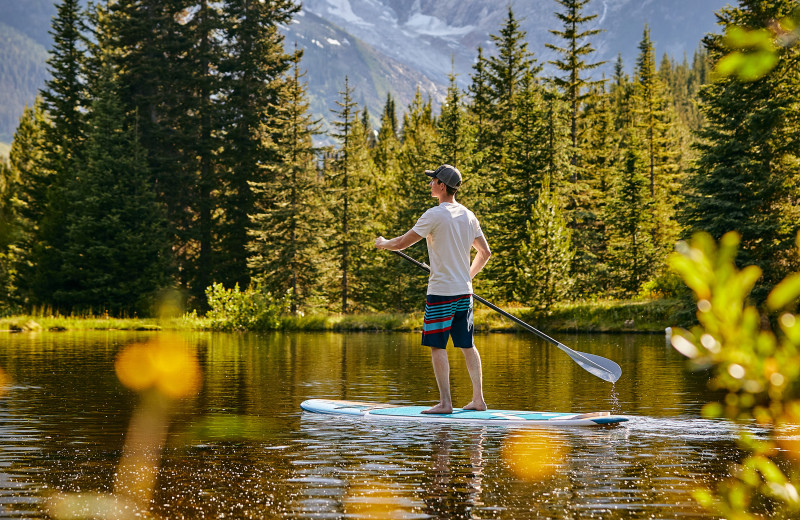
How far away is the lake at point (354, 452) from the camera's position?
5305mm

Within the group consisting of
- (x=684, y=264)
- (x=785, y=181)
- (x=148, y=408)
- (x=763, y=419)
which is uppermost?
(x=785, y=181)

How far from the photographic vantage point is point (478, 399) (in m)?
9.23

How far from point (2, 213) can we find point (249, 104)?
70.5 feet

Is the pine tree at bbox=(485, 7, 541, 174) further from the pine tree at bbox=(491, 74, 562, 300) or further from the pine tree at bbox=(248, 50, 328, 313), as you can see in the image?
the pine tree at bbox=(248, 50, 328, 313)

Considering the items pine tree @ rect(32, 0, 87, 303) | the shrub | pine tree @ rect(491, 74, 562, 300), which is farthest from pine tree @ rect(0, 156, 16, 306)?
pine tree @ rect(491, 74, 562, 300)

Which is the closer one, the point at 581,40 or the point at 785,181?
the point at 785,181

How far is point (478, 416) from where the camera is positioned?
8.78 meters

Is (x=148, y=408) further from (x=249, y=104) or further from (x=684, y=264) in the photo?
(x=249, y=104)

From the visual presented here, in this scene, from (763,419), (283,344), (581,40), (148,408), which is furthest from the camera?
(581,40)

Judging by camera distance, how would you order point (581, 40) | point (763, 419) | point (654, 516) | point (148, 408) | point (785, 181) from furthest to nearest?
1. point (581, 40)
2. point (785, 181)
3. point (148, 408)
4. point (654, 516)
5. point (763, 419)

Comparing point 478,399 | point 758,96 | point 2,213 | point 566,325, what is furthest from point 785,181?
point 2,213

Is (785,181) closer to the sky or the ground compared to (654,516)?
closer to the sky

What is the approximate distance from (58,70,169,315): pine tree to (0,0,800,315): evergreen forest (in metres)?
0.12

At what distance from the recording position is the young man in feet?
28.9
